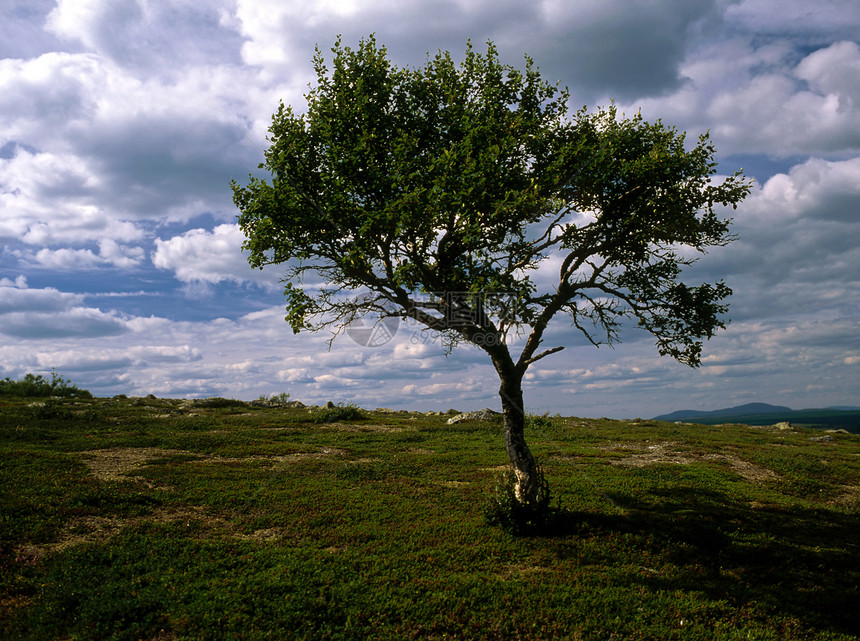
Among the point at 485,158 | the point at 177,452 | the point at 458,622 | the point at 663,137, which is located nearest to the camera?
the point at 458,622

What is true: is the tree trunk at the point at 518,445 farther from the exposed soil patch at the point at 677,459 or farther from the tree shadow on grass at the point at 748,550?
the exposed soil patch at the point at 677,459

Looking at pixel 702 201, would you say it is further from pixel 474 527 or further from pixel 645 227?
pixel 474 527

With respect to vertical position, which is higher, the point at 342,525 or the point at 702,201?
the point at 702,201

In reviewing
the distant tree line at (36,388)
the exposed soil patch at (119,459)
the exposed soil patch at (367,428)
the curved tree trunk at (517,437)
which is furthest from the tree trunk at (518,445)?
the distant tree line at (36,388)

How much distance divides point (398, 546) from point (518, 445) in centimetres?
539

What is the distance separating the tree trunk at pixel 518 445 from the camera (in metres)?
16.8

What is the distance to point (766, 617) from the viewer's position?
41.4 feet

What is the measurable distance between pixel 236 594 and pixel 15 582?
19.1 feet

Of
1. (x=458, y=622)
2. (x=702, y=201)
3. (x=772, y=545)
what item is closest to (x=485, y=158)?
(x=702, y=201)

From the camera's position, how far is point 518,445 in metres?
17.3

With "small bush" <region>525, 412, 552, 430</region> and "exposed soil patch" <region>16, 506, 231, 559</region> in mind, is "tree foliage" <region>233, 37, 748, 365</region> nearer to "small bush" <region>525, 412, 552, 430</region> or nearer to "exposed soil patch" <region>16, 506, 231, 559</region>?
"exposed soil patch" <region>16, 506, 231, 559</region>

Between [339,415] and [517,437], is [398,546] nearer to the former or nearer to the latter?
[517,437]

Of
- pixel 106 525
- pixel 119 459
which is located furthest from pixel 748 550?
pixel 119 459

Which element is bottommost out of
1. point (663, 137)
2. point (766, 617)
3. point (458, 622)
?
point (766, 617)
